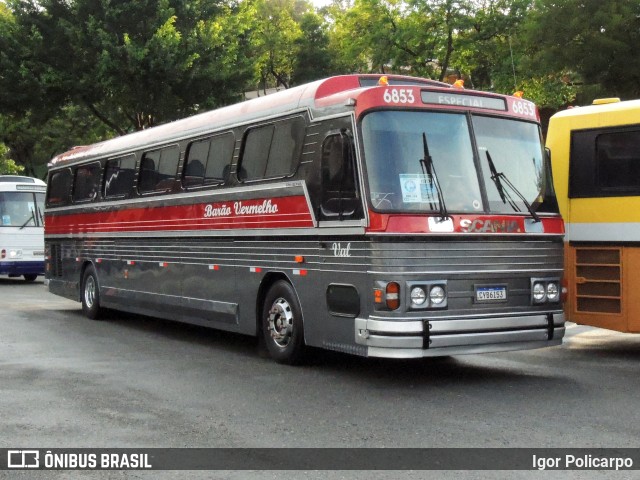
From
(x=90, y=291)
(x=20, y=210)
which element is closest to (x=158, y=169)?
(x=90, y=291)

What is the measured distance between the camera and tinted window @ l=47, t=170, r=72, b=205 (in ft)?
57.9

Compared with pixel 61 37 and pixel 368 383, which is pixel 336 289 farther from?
pixel 61 37

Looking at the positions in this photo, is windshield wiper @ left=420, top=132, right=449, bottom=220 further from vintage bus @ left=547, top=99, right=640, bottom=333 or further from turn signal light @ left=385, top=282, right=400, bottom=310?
vintage bus @ left=547, top=99, right=640, bottom=333

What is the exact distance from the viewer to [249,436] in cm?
705

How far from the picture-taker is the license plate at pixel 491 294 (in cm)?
913

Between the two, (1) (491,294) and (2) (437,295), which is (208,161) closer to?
(2) (437,295)

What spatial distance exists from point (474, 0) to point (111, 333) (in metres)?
24.3

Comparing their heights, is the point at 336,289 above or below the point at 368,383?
above

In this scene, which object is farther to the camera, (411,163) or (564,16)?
(564,16)

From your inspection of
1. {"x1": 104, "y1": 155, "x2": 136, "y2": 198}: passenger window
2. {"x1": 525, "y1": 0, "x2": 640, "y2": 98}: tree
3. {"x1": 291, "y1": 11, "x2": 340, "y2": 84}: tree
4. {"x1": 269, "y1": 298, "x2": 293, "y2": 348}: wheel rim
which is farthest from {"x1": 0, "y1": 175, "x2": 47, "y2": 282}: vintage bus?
{"x1": 291, "y1": 11, "x2": 340, "y2": 84}: tree

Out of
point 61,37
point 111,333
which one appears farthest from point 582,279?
point 61,37

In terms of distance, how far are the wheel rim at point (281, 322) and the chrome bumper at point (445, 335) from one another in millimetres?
1451

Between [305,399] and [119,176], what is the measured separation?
25.6 ft

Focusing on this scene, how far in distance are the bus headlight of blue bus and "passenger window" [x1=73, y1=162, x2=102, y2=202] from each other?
8898 mm
